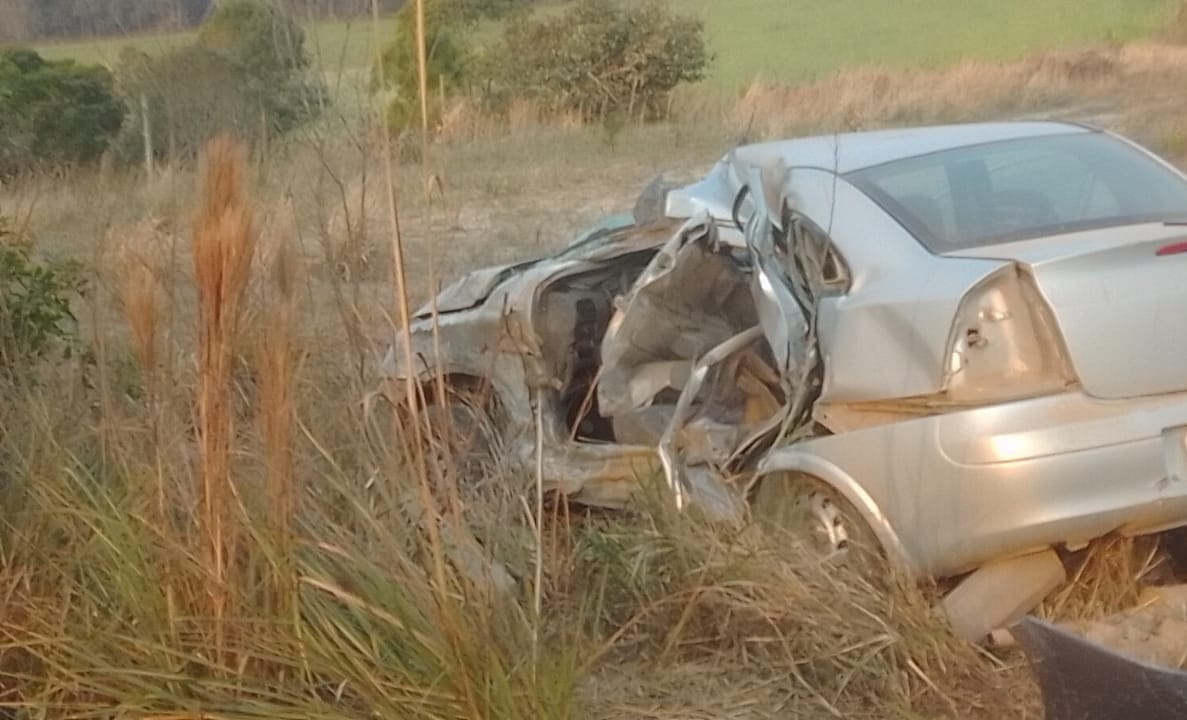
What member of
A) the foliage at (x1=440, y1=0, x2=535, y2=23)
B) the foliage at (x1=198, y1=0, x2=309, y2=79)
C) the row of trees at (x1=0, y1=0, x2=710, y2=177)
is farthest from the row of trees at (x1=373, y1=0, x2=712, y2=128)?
the foliage at (x1=198, y1=0, x2=309, y2=79)

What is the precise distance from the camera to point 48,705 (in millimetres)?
3818

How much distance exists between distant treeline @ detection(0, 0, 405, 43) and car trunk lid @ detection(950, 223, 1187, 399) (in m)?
2.57

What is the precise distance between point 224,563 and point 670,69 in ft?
66.1

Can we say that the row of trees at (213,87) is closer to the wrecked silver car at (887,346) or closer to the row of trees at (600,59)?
the wrecked silver car at (887,346)

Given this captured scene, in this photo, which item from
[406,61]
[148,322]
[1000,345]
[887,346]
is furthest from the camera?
[406,61]

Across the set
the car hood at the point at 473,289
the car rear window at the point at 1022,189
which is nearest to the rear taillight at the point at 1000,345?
the car rear window at the point at 1022,189

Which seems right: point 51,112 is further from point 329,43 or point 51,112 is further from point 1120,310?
point 1120,310

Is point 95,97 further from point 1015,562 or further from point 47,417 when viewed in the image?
point 1015,562

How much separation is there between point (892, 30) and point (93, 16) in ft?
81.4

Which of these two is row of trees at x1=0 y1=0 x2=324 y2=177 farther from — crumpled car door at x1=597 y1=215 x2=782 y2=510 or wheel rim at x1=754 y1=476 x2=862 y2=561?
wheel rim at x1=754 y1=476 x2=862 y2=561

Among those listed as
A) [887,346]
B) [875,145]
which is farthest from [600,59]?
[887,346]

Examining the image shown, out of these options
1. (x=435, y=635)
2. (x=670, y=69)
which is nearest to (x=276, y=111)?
(x=435, y=635)

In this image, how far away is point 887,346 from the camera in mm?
4480

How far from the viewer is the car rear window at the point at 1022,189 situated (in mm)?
4734
